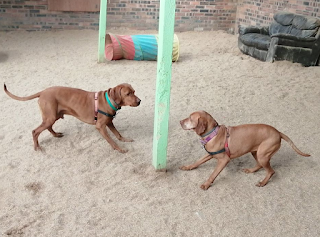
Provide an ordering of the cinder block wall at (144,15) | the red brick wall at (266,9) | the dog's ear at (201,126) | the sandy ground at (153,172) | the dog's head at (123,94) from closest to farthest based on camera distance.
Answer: the sandy ground at (153,172), the dog's ear at (201,126), the dog's head at (123,94), the red brick wall at (266,9), the cinder block wall at (144,15)

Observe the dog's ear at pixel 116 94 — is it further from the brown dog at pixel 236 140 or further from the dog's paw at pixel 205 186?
the dog's paw at pixel 205 186

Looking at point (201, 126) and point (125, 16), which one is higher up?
point (125, 16)

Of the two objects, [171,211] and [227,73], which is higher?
[227,73]

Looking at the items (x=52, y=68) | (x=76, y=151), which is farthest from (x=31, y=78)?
(x=76, y=151)

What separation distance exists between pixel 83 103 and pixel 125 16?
8084 mm

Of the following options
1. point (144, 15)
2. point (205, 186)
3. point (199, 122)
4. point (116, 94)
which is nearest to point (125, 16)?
point (144, 15)

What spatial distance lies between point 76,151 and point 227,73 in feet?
14.0

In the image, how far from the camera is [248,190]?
150 inches

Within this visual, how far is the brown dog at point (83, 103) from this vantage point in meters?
4.27

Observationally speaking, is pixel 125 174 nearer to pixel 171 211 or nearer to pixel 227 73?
pixel 171 211

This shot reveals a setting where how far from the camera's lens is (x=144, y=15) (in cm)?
1190

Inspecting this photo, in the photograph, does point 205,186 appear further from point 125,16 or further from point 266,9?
point 125,16

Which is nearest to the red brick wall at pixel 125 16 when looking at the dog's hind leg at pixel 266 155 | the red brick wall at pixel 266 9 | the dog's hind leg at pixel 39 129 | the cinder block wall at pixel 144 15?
the cinder block wall at pixel 144 15

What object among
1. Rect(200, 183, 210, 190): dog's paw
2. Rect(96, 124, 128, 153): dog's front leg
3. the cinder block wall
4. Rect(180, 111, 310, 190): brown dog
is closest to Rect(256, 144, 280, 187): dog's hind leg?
Rect(180, 111, 310, 190): brown dog
